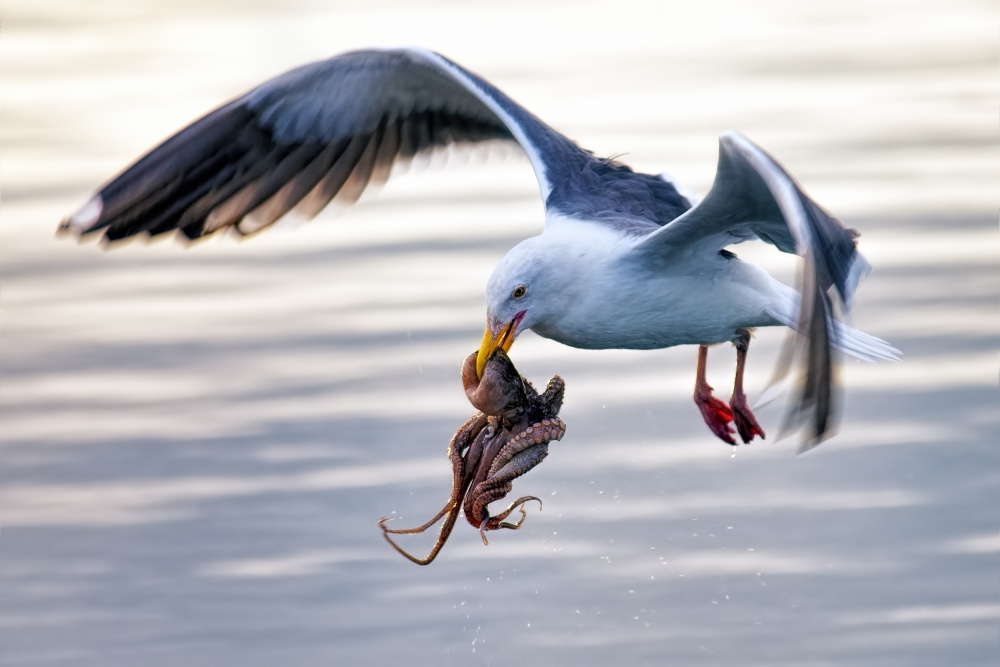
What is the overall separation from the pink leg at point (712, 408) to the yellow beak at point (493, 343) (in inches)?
54.4

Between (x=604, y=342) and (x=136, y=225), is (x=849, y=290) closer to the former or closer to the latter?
(x=604, y=342)

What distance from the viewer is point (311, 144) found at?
7.89 meters

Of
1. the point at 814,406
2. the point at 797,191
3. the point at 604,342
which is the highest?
the point at 797,191

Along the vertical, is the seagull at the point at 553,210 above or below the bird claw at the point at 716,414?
above

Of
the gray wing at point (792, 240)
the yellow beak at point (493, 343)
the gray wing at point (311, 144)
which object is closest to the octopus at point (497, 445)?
the yellow beak at point (493, 343)

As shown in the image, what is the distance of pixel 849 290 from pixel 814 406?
2.87 feet

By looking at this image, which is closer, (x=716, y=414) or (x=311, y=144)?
(x=716, y=414)

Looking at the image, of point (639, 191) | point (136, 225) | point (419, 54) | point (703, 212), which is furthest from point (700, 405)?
point (136, 225)

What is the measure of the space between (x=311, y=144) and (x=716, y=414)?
2.18 metres

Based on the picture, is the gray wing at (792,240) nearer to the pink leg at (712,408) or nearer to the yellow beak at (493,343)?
the yellow beak at (493,343)

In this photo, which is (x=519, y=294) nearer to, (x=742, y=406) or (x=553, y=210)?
(x=553, y=210)

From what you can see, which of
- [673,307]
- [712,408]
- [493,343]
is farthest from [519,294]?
[712,408]

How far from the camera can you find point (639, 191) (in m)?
7.51

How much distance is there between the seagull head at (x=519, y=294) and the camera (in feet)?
21.2
